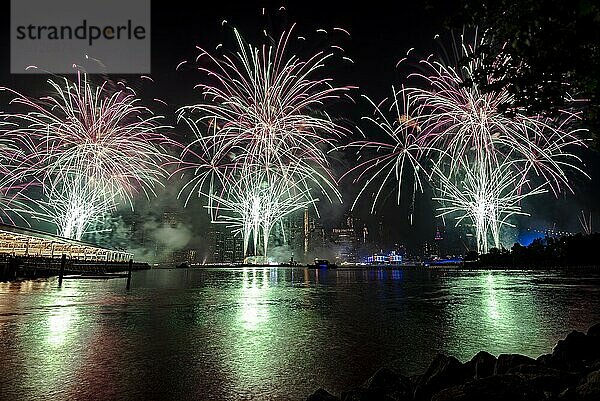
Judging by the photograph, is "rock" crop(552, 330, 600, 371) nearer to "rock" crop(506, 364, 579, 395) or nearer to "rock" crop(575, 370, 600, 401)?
"rock" crop(506, 364, 579, 395)

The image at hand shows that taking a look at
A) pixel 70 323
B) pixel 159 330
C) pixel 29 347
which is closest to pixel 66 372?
pixel 29 347

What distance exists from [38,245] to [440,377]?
53077 millimetres

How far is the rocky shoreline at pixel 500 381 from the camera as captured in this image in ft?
16.9

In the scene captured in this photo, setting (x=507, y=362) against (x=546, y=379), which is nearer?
(x=546, y=379)

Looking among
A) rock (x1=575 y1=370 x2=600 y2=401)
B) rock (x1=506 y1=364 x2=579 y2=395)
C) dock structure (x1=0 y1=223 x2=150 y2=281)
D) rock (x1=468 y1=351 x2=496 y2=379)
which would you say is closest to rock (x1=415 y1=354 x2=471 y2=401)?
rock (x1=468 y1=351 x2=496 y2=379)

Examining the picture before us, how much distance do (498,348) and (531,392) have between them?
5.87 meters

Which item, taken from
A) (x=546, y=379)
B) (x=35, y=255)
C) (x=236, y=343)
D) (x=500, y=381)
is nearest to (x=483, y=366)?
(x=546, y=379)

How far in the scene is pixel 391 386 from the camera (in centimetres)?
629

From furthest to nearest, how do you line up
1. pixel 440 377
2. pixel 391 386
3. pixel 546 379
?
pixel 440 377 → pixel 391 386 → pixel 546 379

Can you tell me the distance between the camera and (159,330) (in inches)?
516

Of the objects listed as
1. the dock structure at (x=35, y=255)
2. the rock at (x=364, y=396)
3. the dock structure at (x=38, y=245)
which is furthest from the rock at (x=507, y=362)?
the dock structure at (x=38, y=245)

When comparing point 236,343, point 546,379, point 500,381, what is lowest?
point 236,343

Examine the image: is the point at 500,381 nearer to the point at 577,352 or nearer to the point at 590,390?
the point at 590,390

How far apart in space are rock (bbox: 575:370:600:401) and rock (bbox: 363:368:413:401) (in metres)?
1.95
